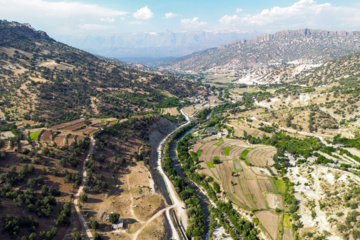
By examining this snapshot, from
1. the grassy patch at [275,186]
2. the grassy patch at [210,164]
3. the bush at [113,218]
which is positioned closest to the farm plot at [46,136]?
the bush at [113,218]

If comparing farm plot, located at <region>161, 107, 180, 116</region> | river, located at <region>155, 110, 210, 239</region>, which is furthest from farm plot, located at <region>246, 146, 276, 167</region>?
farm plot, located at <region>161, 107, 180, 116</region>

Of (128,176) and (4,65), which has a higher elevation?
(4,65)

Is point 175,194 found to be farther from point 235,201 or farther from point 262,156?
point 262,156

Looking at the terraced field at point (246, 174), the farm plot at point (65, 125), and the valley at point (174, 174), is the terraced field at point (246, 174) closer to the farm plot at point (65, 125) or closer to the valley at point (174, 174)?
the valley at point (174, 174)

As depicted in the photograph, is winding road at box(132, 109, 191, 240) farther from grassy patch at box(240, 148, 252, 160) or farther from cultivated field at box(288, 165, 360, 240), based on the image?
grassy patch at box(240, 148, 252, 160)

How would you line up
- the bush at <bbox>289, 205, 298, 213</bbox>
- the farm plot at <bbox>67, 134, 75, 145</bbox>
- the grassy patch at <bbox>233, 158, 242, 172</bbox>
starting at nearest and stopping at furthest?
the bush at <bbox>289, 205, 298, 213</bbox> → the farm plot at <bbox>67, 134, 75, 145</bbox> → the grassy patch at <bbox>233, 158, 242, 172</bbox>

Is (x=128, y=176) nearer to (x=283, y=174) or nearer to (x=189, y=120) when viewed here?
(x=283, y=174)

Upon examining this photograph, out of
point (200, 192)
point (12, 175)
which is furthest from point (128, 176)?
point (12, 175)

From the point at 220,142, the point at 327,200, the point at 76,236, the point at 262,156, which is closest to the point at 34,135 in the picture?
the point at 76,236
